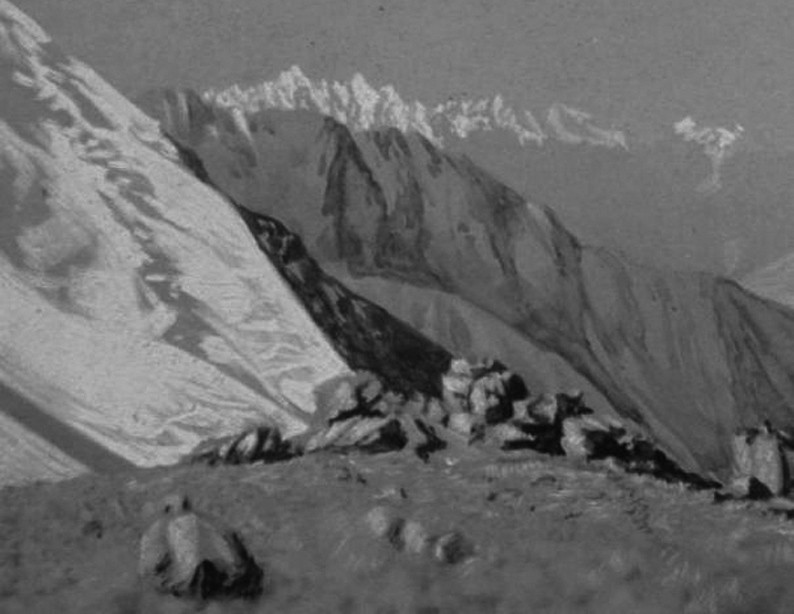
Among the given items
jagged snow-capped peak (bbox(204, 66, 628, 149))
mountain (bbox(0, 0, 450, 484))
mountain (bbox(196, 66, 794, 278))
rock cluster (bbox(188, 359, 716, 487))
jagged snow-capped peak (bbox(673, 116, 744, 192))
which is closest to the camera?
mountain (bbox(0, 0, 450, 484))

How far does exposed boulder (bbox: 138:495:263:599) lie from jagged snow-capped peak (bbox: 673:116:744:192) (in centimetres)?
589

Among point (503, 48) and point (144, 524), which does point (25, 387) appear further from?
point (503, 48)

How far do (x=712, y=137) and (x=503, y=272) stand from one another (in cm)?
224

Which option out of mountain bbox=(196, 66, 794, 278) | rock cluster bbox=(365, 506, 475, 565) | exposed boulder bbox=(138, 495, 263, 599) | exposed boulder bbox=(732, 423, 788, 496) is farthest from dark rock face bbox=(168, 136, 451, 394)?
exposed boulder bbox=(138, 495, 263, 599)

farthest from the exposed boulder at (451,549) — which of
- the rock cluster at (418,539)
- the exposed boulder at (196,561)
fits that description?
the exposed boulder at (196,561)

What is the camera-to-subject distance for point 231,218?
9.34 m

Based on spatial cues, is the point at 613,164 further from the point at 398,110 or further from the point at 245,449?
the point at 245,449

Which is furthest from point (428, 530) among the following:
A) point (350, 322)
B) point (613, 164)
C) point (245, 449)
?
point (613, 164)

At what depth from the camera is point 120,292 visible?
332 inches

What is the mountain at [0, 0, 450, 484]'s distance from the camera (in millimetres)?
7844

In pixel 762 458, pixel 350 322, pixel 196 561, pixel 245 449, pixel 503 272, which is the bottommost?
pixel 196 561

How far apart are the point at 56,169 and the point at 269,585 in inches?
131

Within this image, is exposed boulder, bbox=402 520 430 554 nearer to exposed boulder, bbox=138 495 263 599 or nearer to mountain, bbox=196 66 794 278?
exposed boulder, bbox=138 495 263 599

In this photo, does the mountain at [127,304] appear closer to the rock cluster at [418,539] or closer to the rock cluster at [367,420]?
the rock cluster at [367,420]
